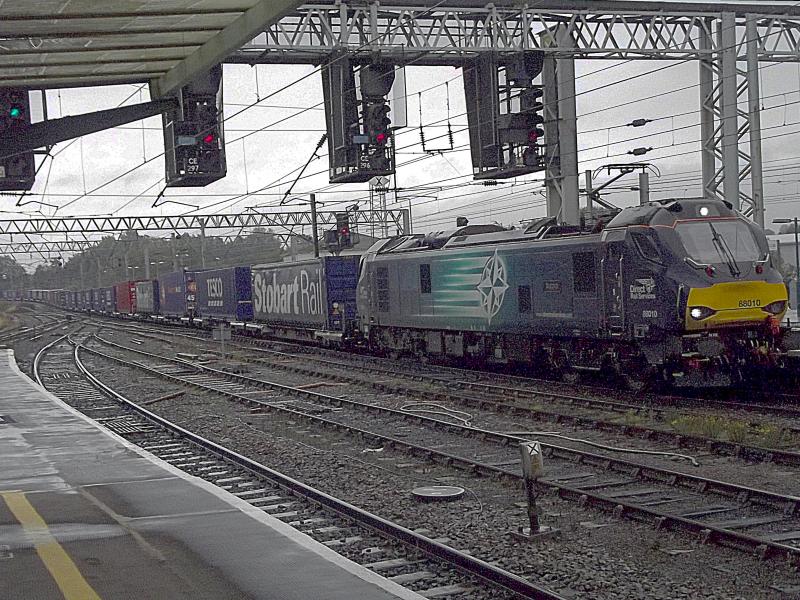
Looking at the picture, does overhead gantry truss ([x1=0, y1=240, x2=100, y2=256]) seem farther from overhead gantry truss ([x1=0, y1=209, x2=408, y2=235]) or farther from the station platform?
the station platform

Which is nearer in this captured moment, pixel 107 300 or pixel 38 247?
pixel 107 300

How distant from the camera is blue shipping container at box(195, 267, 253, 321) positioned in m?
42.1

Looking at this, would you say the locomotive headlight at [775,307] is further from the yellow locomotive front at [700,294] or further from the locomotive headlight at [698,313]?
the locomotive headlight at [698,313]

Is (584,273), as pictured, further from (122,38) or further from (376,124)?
(122,38)

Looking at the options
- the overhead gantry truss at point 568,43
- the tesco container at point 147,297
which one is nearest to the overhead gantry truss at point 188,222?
the tesco container at point 147,297

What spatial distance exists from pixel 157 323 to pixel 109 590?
5836 centimetres

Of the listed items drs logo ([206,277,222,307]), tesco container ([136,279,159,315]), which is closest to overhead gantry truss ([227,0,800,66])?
drs logo ([206,277,222,307])

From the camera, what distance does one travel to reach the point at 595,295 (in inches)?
710

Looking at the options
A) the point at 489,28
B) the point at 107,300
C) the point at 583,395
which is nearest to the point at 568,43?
the point at 489,28

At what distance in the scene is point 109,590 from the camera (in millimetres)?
6688

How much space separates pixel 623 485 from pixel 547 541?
2.50 m

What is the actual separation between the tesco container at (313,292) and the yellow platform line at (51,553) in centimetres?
2147

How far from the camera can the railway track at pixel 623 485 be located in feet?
28.0

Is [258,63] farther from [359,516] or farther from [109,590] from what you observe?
[109,590]
